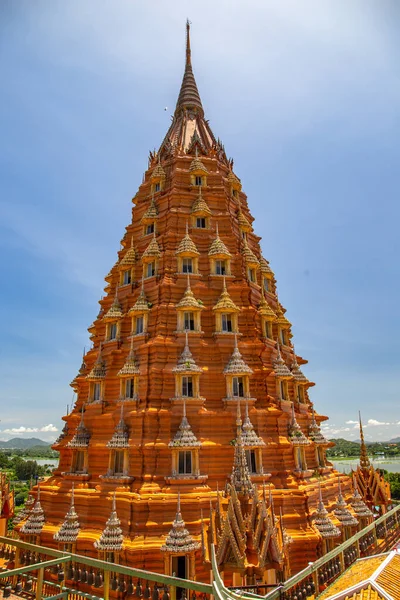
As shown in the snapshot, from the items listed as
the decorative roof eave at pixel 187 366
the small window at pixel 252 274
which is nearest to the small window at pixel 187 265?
the small window at pixel 252 274

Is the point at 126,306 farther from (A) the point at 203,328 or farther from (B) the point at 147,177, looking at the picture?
(B) the point at 147,177

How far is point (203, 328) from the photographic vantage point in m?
27.0

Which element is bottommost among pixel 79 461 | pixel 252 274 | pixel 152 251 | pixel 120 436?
pixel 79 461

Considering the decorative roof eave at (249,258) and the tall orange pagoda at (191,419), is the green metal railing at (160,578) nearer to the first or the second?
the tall orange pagoda at (191,419)

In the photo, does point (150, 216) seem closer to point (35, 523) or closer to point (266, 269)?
point (266, 269)

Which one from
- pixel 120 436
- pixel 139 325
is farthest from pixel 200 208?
pixel 120 436

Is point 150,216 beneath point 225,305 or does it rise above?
above

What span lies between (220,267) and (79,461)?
15.2 metres

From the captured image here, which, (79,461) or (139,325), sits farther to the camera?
(139,325)

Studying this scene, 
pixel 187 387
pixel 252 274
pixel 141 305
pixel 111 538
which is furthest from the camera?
pixel 252 274

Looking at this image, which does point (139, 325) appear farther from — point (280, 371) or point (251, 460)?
point (251, 460)

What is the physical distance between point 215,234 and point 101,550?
20.3m

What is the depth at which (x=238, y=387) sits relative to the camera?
2539cm

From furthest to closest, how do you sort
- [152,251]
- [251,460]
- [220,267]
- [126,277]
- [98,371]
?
1. [126,277]
2. [220,267]
3. [152,251]
4. [98,371]
5. [251,460]
